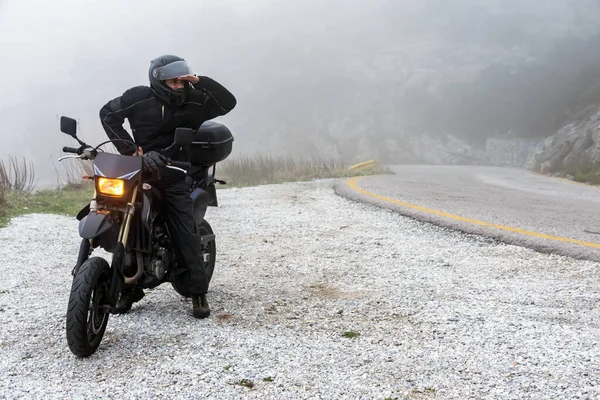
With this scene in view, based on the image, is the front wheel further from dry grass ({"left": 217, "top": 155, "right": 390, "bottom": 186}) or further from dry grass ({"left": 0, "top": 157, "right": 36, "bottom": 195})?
dry grass ({"left": 217, "top": 155, "right": 390, "bottom": 186})

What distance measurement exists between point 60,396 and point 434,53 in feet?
205

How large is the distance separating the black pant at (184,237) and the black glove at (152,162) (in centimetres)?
33

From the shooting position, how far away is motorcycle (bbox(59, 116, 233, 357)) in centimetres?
313

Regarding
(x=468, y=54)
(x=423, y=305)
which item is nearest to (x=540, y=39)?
(x=468, y=54)

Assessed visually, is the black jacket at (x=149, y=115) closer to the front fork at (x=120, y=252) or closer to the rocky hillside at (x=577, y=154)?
the front fork at (x=120, y=252)

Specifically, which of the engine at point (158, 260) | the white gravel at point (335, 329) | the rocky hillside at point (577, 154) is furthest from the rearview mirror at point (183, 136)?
the rocky hillside at point (577, 154)

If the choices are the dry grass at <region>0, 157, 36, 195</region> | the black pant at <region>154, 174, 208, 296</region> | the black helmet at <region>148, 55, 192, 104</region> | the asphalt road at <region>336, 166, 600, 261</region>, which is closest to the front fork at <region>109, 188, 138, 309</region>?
the black pant at <region>154, 174, 208, 296</region>

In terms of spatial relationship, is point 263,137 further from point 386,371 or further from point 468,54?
point 386,371

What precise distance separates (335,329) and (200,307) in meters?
0.97

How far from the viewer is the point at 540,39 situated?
2105 inches

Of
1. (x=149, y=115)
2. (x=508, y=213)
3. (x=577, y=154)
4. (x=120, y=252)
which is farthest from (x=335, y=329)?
(x=577, y=154)

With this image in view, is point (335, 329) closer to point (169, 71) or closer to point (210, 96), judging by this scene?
point (210, 96)

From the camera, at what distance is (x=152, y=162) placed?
11.4ft

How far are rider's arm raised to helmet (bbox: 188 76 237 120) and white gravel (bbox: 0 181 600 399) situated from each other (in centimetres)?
144
